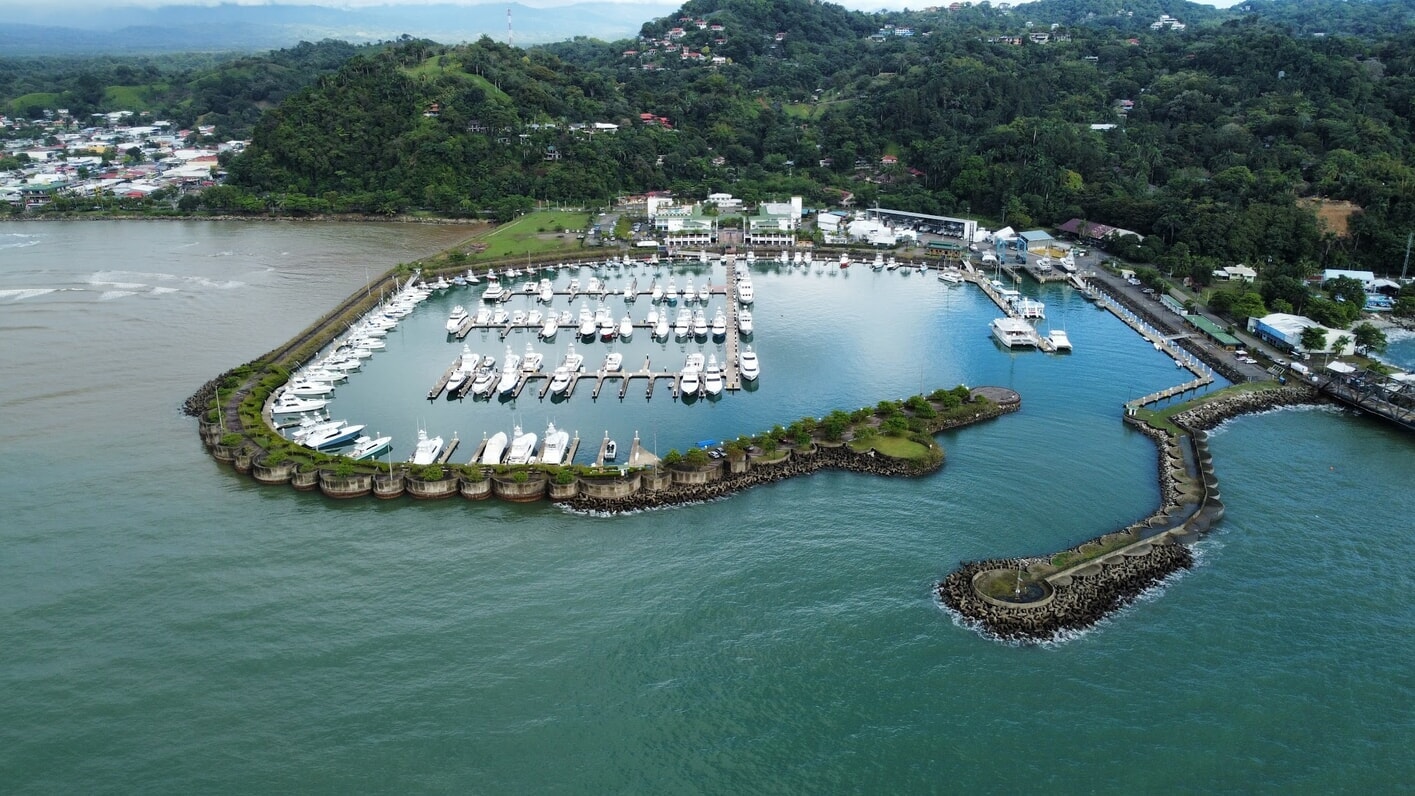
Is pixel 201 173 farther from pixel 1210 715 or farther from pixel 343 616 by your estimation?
pixel 1210 715

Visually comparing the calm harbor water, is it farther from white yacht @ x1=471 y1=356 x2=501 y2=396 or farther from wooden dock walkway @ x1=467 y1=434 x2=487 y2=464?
wooden dock walkway @ x1=467 y1=434 x2=487 y2=464

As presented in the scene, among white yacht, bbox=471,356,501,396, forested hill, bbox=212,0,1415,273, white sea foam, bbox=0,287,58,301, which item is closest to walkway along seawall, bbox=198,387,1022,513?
white yacht, bbox=471,356,501,396

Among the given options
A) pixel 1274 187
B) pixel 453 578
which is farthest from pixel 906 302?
pixel 453 578

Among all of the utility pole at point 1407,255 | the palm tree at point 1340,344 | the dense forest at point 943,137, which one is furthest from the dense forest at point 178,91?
the utility pole at point 1407,255

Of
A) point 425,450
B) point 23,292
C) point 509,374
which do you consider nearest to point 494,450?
point 425,450

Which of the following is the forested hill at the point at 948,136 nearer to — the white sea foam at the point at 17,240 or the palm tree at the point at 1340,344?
the palm tree at the point at 1340,344

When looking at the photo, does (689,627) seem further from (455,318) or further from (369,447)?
(455,318)

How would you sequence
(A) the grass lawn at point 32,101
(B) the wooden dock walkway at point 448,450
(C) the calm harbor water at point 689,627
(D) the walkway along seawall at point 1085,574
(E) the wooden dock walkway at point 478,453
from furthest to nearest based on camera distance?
(A) the grass lawn at point 32,101, (B) the wooden dock walkway at point 448,450, (E) the wooden dock walkway at point 478,453, (D) the walkway along seawall at point 1085,574, (C) the calm harbor water at point 689,627
